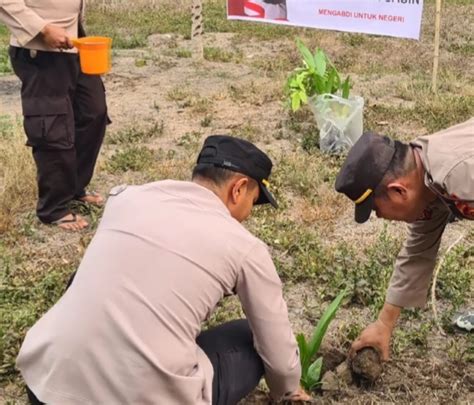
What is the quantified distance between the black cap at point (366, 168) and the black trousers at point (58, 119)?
2228 mm

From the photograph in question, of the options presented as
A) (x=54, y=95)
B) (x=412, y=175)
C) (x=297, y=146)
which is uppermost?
(x=412, y=175)

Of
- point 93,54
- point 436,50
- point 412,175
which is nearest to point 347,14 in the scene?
point 436,50

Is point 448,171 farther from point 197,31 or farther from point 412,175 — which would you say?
point 197,31

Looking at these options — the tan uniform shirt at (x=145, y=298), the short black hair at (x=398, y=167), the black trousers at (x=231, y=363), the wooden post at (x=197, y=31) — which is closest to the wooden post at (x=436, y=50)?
the wooden post at (x=197, y=31)

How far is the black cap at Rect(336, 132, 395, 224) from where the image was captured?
7.20 feet

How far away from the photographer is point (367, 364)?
2.79 meters

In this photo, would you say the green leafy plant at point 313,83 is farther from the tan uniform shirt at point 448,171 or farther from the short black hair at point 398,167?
the short black hair at point 398,167

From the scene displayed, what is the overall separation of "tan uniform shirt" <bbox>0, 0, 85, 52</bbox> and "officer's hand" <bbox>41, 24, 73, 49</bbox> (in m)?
0.03

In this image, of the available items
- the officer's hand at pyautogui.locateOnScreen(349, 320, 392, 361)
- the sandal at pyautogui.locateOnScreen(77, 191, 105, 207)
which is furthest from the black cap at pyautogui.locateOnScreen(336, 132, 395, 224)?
the sandal at pyautogui.locateOnScreen(77, 191, 105, 207)

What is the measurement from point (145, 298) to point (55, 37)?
90.8 inches

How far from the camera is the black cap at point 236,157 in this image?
2184 millimetres

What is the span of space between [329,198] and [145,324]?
276 centimetres

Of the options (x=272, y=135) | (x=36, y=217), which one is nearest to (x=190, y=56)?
(x=272, y=135)

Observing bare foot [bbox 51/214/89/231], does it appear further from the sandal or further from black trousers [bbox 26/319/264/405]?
black trousers [bbox 26/319/264/405]
